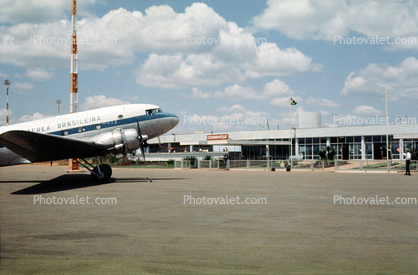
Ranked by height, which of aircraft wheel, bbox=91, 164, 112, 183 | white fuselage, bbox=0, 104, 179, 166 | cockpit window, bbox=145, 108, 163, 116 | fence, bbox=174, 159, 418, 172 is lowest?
fence, bbox=174, 159, 418, 172

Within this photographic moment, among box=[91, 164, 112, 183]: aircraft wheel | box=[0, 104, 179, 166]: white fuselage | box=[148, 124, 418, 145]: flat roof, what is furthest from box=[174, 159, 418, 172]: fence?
box=[91, 164, 112, 183]: aircraft wheel

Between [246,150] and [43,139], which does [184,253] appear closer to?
[43,139]

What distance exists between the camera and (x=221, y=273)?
15.4 ft

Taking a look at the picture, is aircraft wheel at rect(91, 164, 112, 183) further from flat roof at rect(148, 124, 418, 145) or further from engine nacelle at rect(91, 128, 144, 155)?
flat roof at rect(148, 124, 418, 145)

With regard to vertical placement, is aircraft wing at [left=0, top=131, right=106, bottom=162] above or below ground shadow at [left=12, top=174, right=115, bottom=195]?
above

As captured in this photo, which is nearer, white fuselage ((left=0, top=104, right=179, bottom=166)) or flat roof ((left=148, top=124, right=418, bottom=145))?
white fuselage ((left=0, top=104, right=179, bottom=166))

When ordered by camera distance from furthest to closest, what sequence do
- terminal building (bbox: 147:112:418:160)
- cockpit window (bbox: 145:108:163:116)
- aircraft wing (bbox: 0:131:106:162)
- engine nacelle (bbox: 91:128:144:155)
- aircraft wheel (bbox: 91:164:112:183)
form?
terminal building (bbox: 147:112:418:160) < cockpit window (bbox: 145:108:163:116) < aircraft wheel (bbox: 91:164:112:183) < engine nacelle (bbox: 91:128:144:155) < aircraft wing (bbox: 0:131:106:162)

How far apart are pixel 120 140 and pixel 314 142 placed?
4947cm

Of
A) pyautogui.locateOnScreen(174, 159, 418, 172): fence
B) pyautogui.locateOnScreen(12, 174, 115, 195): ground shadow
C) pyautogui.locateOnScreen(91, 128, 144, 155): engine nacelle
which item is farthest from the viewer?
pyautogui.locateOnScreen(174, 159, 418, 172): fence

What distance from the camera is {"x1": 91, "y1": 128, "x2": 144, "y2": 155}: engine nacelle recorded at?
1911 cm

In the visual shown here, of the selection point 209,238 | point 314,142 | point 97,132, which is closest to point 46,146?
point 97,132

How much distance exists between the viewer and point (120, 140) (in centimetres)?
1925

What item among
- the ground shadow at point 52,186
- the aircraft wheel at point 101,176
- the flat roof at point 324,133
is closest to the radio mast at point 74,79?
the ground shadow at point 52,186

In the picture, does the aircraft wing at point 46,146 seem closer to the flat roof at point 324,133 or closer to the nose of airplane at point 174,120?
the nose of airplane at point 174,120
